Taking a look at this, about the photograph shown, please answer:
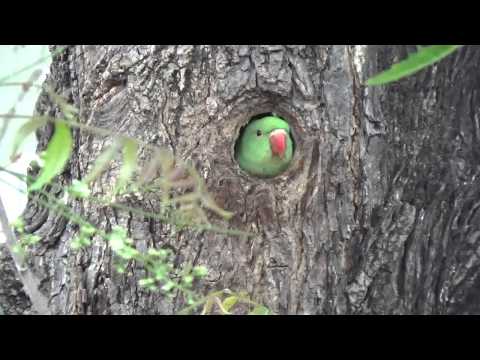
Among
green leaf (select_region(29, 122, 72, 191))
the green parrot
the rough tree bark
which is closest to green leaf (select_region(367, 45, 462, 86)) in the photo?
green leaf (select_region(29, 122, 72, 191))

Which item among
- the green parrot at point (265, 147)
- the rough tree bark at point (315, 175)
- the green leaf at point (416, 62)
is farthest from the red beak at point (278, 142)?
the green leaf at point (416, 62)

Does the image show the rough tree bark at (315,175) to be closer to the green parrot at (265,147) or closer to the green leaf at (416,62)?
the green parrot at (265,147)

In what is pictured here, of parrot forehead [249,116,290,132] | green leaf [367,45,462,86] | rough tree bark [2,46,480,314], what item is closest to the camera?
green leaf [367,45,462,86]

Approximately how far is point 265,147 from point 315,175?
299 mm

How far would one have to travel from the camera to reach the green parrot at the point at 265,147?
2.01m

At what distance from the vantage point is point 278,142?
203cm

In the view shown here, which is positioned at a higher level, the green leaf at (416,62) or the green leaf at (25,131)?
the green leaf at (416,62)

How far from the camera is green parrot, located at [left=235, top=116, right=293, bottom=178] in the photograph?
2014mm

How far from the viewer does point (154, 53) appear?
5.63ft

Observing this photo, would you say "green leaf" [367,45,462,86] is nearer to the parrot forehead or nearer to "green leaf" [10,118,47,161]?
"green leaf" [10,118,47,161]

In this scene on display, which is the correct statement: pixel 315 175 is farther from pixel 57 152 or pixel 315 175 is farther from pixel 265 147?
pixel 57 152

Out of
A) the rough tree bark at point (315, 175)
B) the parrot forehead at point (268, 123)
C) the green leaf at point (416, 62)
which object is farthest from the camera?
the parrot forehead at point (268, 123)

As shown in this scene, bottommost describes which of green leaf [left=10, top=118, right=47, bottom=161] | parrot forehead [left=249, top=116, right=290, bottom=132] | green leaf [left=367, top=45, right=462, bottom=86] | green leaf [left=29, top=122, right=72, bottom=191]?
green leaf [left=29, top=122, right=72, bottom=191]
